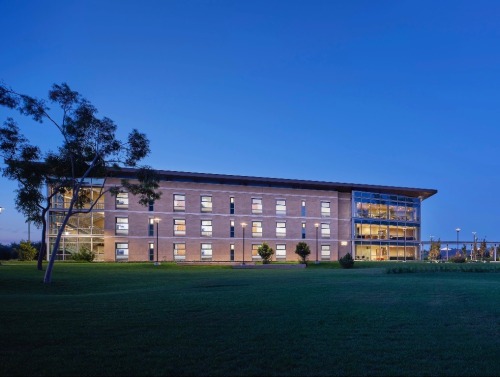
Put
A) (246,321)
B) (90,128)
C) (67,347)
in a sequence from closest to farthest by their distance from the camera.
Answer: (67,347)
(246,321)
(90,128)

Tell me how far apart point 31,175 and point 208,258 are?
31741mm

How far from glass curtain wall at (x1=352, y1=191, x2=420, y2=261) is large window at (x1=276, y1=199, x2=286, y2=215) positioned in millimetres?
11159

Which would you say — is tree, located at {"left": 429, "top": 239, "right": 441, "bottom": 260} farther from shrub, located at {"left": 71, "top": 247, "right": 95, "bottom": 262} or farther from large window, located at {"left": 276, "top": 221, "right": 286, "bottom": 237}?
shrub, located at {"left": 71, "top": 247, "right": 95, "bottom": 262}

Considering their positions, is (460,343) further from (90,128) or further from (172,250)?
(172,250)

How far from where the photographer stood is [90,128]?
79.9 ft

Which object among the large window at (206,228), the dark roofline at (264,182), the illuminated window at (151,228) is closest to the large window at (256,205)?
the dark roofline at (264,182)

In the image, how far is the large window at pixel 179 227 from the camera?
177 ft

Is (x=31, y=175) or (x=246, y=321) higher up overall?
(x=31, y=175)

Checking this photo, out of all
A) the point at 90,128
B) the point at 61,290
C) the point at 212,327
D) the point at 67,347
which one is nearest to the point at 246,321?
the point at 212,327

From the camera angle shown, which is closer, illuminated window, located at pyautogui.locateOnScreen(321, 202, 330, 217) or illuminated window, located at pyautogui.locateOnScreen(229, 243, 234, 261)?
illuminated window, located at pyautogui.locateOnScreen(229, 243, 234, 261)

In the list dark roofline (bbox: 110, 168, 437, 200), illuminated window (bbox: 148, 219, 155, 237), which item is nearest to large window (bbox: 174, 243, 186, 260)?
illuminated window (bbox: 148, 219, 155, 237)

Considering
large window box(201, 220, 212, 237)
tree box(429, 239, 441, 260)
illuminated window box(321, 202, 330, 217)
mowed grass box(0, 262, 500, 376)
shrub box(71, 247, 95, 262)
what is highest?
illuminated window box(321, 202, 330, 217)

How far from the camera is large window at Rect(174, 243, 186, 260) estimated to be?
5366 centimetres

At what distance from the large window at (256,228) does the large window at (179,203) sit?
30.6ft
